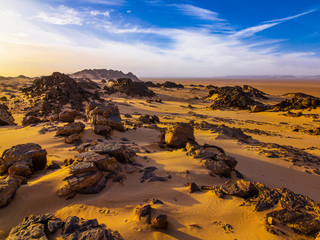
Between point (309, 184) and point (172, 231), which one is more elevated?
point (172, 231)

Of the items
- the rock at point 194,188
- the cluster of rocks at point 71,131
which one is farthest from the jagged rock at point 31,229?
the cluster of rocks at point 71,131

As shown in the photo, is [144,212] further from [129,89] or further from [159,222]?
[129,89]

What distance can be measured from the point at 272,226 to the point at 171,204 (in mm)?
1861

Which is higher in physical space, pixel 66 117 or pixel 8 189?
pixel 66 117

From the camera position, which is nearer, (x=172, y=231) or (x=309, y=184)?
(x=172, y=231)

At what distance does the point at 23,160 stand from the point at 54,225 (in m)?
2.96

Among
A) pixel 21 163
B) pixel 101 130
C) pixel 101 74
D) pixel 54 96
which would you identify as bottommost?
pixel 21 163

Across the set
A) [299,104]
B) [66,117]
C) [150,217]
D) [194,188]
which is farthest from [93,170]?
[299,104]

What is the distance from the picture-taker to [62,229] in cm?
305

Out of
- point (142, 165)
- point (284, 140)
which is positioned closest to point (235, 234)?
point (142, 165)

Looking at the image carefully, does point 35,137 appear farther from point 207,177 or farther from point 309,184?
point 309,184

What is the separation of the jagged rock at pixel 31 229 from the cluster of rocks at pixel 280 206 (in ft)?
11.0

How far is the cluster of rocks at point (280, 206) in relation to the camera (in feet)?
10.7

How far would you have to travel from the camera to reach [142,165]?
5.71m
